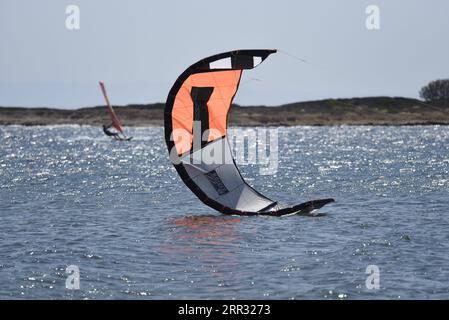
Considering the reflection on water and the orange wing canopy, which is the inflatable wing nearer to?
the orange wing canopy

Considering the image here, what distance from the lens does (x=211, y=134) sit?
31.3 meters

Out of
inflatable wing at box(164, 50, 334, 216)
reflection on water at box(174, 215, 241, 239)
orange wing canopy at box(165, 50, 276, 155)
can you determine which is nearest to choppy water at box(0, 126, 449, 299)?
reflection on water at box(174, 215, 241, 239)

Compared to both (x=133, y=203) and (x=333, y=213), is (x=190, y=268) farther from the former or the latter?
(x=133, y=203)

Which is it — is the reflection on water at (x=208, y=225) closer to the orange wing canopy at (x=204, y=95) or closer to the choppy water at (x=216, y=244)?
the choppy water at (x=216, y=244)

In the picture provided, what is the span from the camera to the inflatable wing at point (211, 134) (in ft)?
97.7

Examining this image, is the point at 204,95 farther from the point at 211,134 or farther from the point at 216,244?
the point at 216,244

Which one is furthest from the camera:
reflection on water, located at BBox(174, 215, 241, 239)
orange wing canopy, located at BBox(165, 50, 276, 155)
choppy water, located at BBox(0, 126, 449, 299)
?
orange wing canopy, located at BBox(165, 50, 276, 155)

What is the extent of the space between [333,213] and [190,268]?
1235 centimetres

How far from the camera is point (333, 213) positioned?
33188mm

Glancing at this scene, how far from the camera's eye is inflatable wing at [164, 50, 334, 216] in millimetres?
29766

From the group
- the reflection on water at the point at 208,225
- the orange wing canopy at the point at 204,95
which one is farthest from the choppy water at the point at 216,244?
the orange wing canopy at the point at 204,95

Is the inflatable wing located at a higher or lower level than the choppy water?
higher
